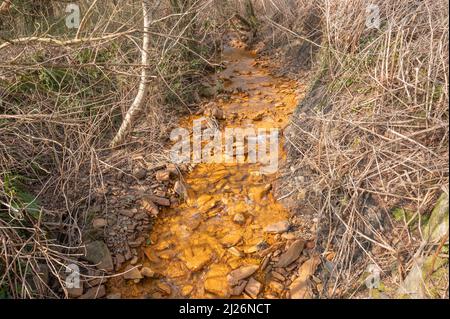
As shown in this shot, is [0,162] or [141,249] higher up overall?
[0,162]

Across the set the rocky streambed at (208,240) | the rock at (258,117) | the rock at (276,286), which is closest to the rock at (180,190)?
the rocky streambed at (208,240)

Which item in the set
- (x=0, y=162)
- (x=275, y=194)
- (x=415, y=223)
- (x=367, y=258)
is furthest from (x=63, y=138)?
(x=415, y=223)

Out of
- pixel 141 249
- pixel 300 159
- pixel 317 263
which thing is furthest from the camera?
pixel 300 159

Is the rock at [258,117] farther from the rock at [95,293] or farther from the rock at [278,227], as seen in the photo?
the rock at [95,293]

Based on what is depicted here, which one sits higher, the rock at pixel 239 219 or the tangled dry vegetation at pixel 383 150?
the tangled dry vegetation at pixel 383 150

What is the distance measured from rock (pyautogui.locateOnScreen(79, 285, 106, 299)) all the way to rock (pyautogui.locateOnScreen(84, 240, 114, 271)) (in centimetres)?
15

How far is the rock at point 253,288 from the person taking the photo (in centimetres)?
227

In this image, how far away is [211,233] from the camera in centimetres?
278

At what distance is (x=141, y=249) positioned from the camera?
2.68 metres

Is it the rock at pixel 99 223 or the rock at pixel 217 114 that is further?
the rock at pixel 217 114

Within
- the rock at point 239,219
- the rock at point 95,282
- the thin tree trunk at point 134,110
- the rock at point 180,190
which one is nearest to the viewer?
the rock at point 95,282

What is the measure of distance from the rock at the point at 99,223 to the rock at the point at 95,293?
53cm

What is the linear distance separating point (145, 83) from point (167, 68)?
84 centimetres
